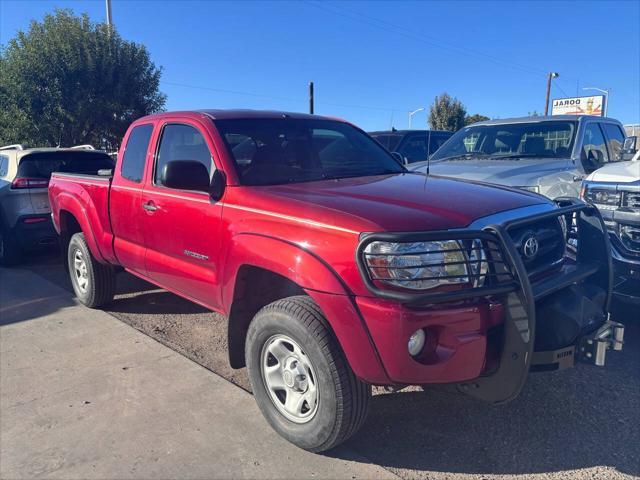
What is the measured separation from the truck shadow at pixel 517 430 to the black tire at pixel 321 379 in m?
0.23

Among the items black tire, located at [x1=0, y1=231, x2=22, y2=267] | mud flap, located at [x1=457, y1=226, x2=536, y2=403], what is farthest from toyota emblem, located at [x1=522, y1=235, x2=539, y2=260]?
black tire, located at [x1=0, y1=231, x2=22, y2=267]

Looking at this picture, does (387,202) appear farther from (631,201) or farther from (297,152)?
(631,201)

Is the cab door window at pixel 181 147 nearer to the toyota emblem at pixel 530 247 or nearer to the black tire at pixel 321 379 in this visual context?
the black tire at pixel 321 379

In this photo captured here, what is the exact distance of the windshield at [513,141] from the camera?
6422 mm

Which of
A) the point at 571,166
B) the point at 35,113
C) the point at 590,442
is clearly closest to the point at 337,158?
the point at 590,442

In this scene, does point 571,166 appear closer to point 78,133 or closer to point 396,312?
point 396,312

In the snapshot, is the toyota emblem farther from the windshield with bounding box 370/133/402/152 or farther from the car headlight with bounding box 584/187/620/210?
the windshield with bounding box 370/133/402/152

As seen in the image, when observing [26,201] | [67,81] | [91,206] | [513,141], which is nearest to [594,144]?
[513,141]

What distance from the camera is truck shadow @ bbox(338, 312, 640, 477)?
9.29 ft

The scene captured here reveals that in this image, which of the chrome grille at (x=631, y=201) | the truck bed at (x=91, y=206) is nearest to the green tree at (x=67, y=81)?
the truck bed at (x=91, y=206)

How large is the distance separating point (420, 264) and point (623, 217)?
3.12 meters

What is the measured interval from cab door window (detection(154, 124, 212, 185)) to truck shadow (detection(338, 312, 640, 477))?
82.8 inches

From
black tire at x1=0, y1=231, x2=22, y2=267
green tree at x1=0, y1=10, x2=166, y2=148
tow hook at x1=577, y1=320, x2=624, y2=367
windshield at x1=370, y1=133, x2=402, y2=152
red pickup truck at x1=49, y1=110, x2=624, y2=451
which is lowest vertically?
black tire at x1=0, y1=231, x2=22, y2=267

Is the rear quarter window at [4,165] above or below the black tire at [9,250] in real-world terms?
above
